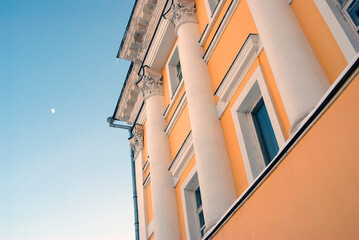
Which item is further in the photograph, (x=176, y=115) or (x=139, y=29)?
(x=139, y=29)

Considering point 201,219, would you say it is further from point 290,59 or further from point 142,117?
point 142,117

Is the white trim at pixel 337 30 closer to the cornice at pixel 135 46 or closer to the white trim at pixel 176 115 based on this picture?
the white trim at pixel 176 115

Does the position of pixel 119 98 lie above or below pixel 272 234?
above

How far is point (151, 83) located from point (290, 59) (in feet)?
27.0

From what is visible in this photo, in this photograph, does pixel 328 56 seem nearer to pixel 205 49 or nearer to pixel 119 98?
pixel 205 49

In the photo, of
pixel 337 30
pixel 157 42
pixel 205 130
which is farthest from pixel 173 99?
pixel 337 30

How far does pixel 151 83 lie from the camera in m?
14.1

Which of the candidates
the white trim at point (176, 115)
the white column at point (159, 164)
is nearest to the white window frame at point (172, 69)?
the white column at point (159, 164)

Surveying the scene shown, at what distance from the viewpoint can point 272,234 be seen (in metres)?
4.80

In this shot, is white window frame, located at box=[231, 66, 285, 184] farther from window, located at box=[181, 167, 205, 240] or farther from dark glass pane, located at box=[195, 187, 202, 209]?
dark glass pane, located at box=[195, 187, 202, 209]

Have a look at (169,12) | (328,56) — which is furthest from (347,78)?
(169,12)

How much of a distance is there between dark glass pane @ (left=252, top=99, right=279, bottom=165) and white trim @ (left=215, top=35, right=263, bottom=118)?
2.52ft

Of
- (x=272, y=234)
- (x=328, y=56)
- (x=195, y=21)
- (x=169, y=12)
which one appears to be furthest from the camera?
(x=169, y=12)

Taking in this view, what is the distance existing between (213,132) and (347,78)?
5126mm
